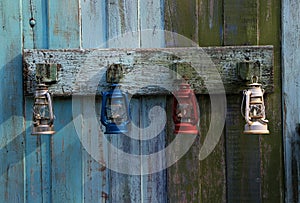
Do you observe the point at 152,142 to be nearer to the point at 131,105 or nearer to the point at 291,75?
the point at 131,105

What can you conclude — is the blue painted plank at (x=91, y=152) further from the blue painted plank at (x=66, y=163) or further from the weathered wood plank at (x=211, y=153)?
the weathered wood plank at (x=211, y=153)

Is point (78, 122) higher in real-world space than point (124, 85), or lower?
lower

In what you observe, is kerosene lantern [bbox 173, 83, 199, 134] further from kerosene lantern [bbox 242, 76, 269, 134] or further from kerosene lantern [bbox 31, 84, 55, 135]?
kerosene lantern [bbox 31, 84, 55, 135]

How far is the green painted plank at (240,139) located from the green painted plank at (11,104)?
75 centimetres

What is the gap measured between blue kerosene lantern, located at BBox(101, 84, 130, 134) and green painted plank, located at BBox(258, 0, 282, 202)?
1.75 feet

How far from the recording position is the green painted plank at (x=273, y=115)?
5.88ft

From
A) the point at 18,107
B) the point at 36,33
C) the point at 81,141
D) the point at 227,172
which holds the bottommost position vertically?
the point at 227,172

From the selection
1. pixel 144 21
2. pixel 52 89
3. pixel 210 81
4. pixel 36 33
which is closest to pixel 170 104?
pixel 210 81

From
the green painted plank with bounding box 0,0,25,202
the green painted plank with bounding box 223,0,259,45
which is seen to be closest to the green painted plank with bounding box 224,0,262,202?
the green painted plank with bounding box 223,0,259,45

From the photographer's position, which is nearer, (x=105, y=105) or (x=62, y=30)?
(x=105, y=105)

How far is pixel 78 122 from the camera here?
69.8 inches

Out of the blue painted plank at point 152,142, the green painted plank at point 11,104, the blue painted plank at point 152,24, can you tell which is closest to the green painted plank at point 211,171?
the blue painted plank at point 152,142

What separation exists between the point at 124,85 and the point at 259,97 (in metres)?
0.47

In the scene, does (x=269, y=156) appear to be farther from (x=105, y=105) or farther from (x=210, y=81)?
(x=105, y=105)
